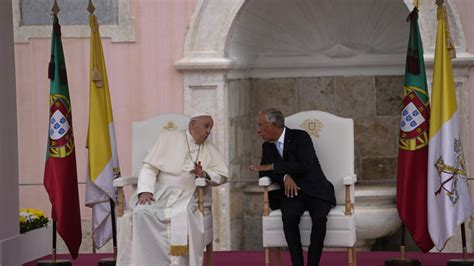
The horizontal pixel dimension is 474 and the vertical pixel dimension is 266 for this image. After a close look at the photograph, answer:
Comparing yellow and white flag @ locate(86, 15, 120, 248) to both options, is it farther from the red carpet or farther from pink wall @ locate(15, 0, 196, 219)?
pink wall @ locate(15, 0, 196, 219)

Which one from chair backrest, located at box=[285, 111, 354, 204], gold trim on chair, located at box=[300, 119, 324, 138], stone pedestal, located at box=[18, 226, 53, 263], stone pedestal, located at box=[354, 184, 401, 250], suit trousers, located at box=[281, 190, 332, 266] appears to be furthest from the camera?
stone pedestal, located at box=[354, 184, 401, 250]

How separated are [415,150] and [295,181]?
3.45ft

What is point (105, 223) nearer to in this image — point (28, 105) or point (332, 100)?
point (28, 105)

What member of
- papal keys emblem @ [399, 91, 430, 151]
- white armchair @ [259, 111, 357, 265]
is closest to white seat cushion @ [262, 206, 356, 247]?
white armchair @ [259, 111, 357, 265]

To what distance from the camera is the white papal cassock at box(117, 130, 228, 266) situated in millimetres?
8703

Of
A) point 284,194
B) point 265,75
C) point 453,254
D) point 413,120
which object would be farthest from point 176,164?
point 265,75

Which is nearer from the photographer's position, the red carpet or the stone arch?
the red carpet

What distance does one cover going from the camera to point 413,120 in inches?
370

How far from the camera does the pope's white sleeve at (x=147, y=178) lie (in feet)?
29.3

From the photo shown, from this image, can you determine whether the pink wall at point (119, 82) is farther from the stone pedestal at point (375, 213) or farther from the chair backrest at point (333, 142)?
the chair backrest at point (333, 142)

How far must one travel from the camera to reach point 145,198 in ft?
29.1

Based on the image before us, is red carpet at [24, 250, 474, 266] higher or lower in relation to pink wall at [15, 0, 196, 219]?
lower

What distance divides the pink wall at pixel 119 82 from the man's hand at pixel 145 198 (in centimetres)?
251

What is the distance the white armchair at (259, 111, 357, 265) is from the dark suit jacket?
75mm
